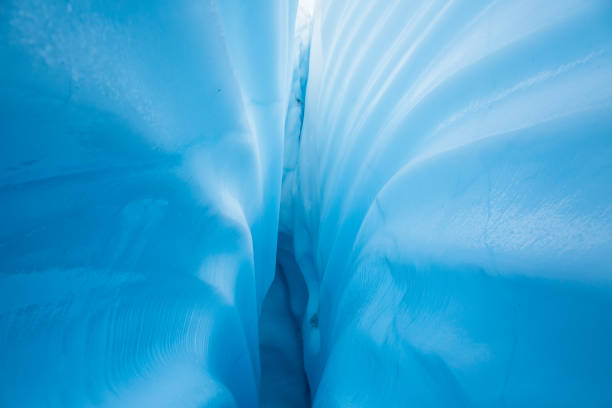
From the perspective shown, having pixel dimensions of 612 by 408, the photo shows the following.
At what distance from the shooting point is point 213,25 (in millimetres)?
482

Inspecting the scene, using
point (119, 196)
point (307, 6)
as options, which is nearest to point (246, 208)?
point (119, 196)

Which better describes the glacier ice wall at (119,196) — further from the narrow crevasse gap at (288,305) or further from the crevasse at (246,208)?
the narrow crevasse gap at (288,305)

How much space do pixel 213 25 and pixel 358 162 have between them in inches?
A: 24.1

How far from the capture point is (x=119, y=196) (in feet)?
1.34

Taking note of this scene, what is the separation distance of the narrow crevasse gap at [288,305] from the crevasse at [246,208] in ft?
1.51

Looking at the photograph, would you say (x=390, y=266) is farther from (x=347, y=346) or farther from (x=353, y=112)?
(x=353, y=112)

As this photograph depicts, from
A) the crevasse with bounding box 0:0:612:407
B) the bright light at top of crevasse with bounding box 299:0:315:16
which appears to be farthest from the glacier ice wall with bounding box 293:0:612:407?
the bright light at top of crevasse with bounding box 299:0:315:16

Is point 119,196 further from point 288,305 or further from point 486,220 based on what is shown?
point 288,305

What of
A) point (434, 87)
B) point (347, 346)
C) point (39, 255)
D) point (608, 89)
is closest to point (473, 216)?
point (608, 89)

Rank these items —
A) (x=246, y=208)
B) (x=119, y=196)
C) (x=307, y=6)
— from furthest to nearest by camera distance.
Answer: (x=307, y=6)
(x=246, y=208)
(x=119, y=196)

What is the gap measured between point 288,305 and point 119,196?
134cm

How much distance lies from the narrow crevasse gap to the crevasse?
18.1 inches

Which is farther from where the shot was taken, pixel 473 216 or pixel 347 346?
pixel 347 346

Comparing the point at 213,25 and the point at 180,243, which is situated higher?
the point at 213,25
